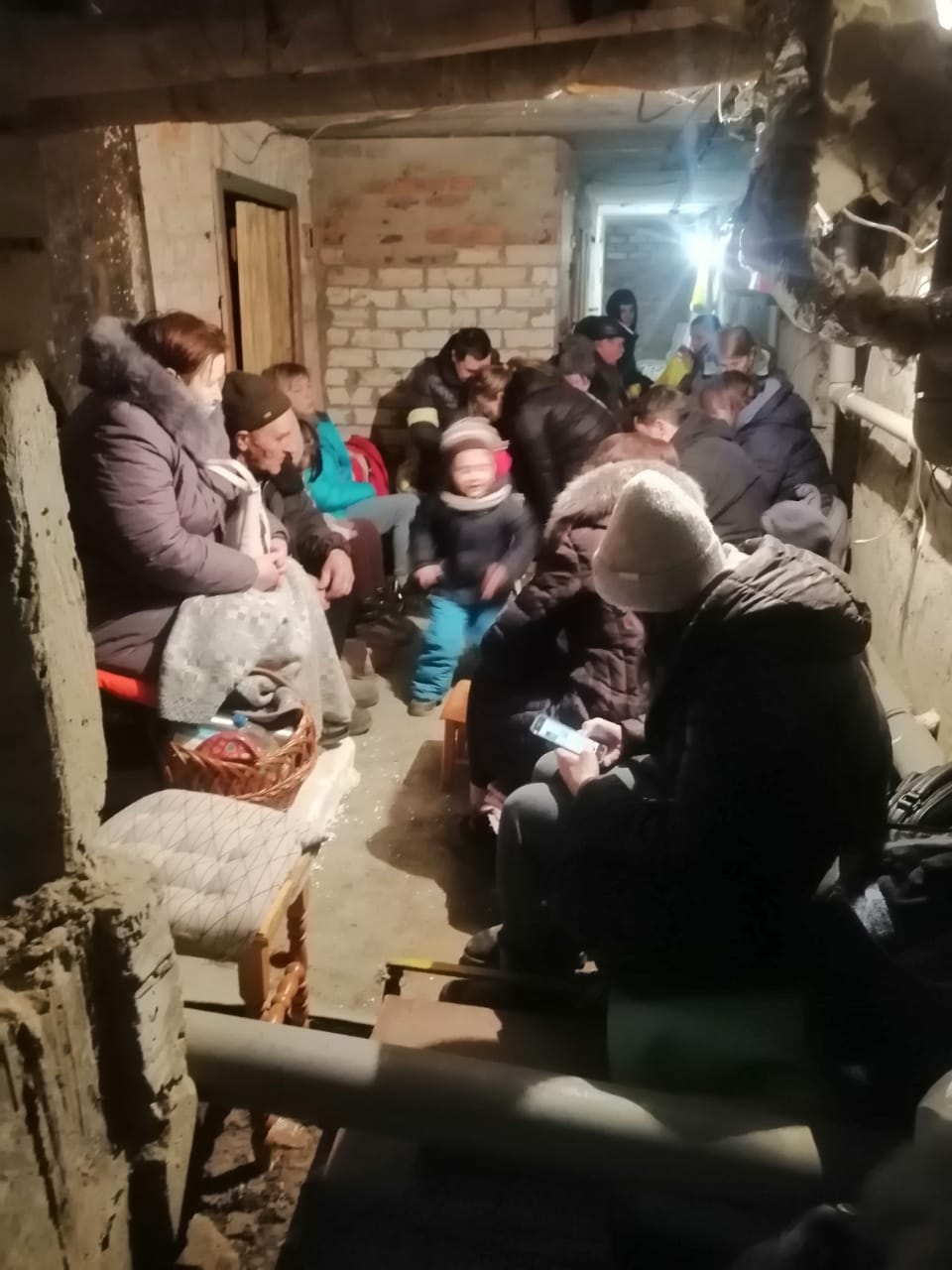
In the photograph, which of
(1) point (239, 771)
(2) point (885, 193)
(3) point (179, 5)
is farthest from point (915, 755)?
(3) point (179, 5)

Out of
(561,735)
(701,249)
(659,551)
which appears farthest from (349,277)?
(701,249)

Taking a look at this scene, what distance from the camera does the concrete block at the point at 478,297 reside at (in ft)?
20.3

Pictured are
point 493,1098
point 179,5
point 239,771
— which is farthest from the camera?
point 239,771

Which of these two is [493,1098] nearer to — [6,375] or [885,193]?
[6,375]

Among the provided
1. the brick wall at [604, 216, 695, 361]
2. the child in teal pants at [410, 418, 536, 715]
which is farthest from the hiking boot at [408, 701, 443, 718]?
the brick wall at [604, 216, 695, 361]

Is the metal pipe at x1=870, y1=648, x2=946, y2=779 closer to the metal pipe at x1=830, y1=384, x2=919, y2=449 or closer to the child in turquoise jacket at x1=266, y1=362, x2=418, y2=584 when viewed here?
the metal pipe at x1=830, y1=384, x2=919, y2=449

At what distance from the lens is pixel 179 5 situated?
129 centimetres

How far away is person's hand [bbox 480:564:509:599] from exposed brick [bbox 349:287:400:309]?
2937 mm

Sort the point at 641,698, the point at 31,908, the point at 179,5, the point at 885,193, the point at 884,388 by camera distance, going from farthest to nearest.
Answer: the point at 884,388 → the point at 641,698 → the point at 885,193 → the point at 31,908 → the point at 179,5

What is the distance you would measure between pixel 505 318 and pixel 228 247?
1.95 m

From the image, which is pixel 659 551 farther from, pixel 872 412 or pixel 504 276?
pixel 504 276

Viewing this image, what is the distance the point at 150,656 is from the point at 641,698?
4.87ft

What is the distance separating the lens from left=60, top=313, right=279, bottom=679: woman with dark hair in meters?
2.83

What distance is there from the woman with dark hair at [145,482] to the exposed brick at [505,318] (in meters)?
3.44
